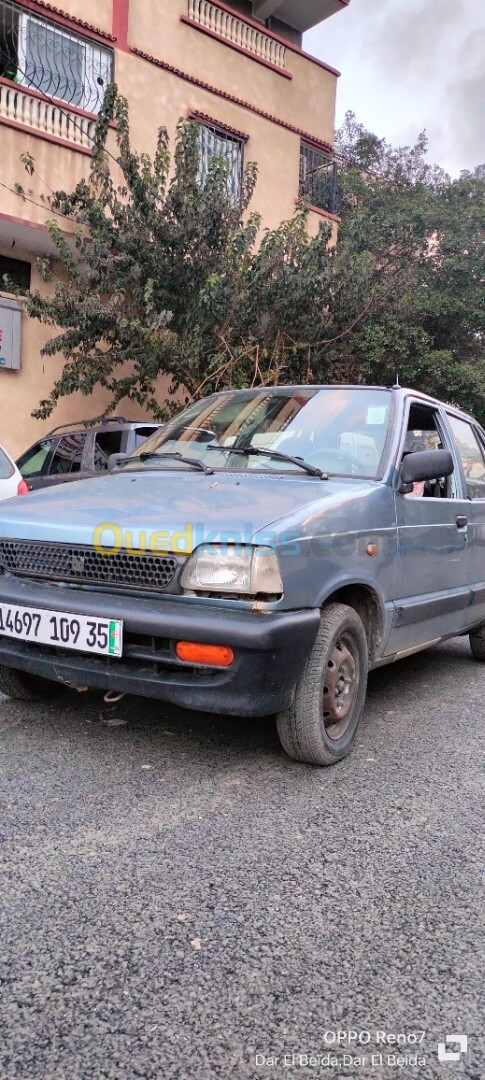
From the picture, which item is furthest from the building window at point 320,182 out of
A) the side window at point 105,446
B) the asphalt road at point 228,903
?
the asphalt road at point 228,903

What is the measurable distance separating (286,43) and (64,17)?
4781mm

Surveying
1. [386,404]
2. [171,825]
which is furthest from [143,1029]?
[386,404]

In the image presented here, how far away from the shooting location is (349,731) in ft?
10.2

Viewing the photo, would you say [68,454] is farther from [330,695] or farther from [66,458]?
[330,695]

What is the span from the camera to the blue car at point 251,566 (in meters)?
2.61

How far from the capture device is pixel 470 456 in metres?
4.74

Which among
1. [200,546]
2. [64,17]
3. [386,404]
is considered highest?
[64,17]

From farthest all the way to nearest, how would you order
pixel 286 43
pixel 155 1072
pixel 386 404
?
1. pixel 286 43
2. pixel 386 404
3. pixel 155 1072

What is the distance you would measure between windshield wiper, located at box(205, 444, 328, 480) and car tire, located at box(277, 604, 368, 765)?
2.22ft

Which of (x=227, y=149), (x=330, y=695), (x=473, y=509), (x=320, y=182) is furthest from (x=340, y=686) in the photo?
(x=320, y=182)

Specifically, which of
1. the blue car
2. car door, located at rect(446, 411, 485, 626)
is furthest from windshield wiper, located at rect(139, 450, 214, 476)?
car door, located at rect(446, 411, 485, 626)

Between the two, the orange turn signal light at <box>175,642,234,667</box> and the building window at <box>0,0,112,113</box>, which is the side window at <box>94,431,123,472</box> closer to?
the orange turn signal light at <box>175,642,234,667</box>

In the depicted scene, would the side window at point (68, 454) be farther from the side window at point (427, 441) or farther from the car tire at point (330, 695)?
the car tire at point (330, 695)

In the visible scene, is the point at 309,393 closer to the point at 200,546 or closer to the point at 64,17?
the point at 200,546
